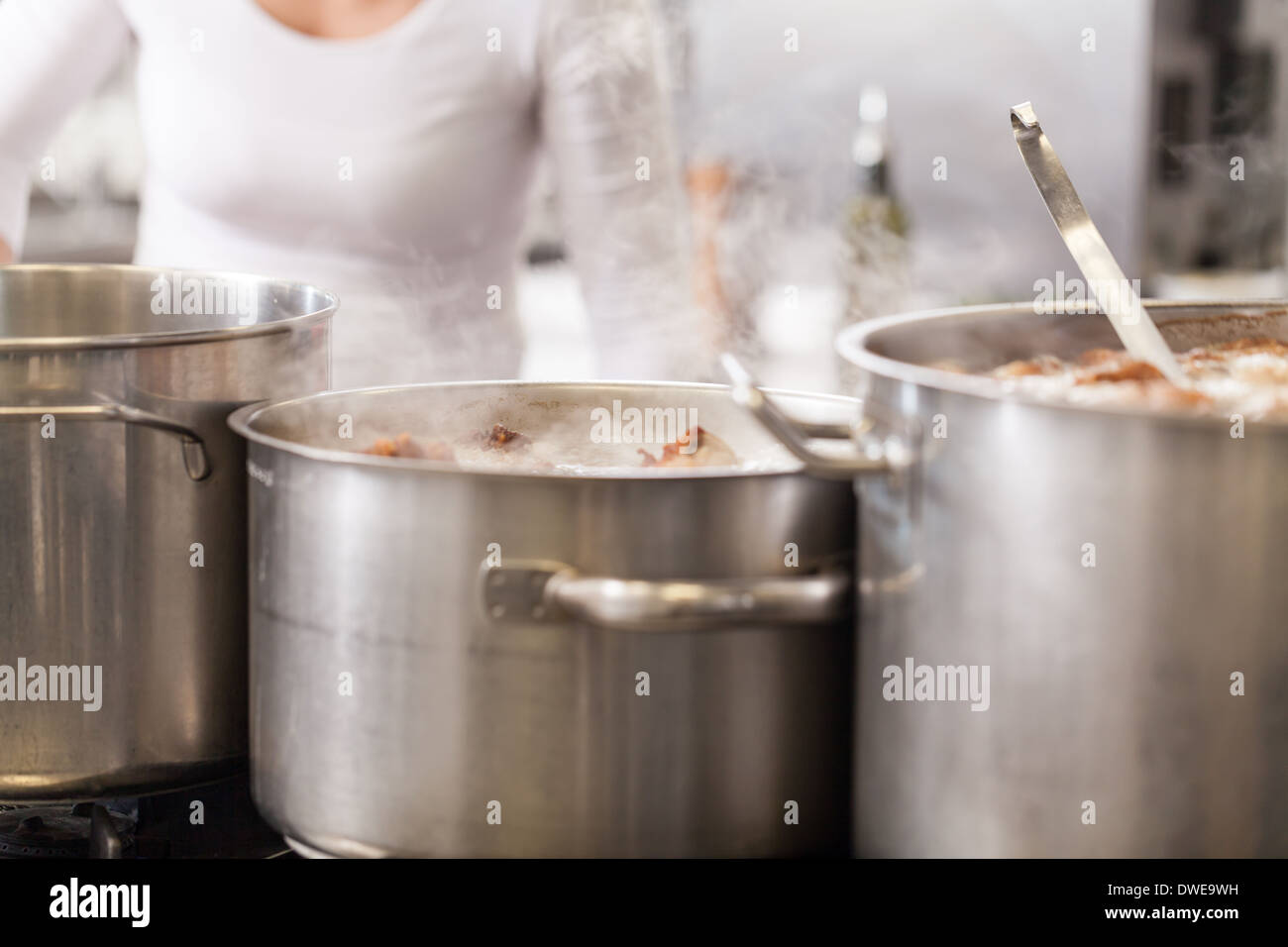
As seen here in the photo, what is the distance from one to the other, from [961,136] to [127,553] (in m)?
3.30

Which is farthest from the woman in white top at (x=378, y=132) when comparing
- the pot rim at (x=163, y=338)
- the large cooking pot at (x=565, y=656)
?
the large cooking pot at (x=565, y=656)

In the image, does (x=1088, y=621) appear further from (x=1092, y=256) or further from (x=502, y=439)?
(x=502, y=439)

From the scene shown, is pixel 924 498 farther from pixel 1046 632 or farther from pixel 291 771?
pixel 291 771

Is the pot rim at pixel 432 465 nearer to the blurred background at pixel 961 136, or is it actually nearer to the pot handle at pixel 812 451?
the pot handle at pixel 812 451

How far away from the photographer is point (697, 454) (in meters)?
0.80

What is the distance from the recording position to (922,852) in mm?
630

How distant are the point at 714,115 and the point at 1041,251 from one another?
1.02 meters

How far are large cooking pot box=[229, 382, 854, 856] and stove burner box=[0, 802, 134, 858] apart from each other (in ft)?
0.48

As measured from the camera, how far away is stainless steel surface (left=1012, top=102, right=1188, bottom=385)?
0.71 m

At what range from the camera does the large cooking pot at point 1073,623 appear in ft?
1.74

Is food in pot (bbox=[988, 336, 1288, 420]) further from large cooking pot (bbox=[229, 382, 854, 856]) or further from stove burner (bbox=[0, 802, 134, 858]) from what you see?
stove burner (bbox=[0, 802, 134, 858])

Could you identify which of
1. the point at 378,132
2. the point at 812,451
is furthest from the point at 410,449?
the point at 378,132

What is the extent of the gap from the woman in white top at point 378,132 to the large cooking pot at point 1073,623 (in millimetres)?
916
